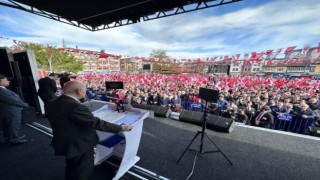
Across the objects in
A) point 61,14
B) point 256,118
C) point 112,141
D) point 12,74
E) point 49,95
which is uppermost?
point 61,14

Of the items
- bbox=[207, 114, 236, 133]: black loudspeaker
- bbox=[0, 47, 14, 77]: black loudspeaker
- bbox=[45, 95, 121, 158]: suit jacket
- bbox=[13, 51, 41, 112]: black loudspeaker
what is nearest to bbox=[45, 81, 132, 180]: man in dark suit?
bbox=[45, 95, 121, 158]: suit jacket

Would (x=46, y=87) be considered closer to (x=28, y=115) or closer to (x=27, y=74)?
(x=28, y=115)

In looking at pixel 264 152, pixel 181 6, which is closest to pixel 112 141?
pixel 264 152

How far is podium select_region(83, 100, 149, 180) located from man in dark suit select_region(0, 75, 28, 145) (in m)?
1.81

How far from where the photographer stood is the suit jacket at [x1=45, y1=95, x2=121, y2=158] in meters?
1.48

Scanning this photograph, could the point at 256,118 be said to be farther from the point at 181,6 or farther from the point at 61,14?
the point at 61,14

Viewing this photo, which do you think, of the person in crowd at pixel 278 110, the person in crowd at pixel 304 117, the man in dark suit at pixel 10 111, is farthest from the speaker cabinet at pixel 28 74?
the person in crowd at pixel 304 117

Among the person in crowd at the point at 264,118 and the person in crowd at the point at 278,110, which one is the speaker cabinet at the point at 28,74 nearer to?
the person in crowd at the point at 264,118

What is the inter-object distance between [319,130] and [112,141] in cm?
530

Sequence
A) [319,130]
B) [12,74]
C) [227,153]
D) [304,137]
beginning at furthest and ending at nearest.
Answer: [12,74] → [319,130] → [304,137] → [227,153]

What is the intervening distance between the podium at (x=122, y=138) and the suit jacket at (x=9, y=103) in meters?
1.76

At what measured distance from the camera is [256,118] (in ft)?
16.9

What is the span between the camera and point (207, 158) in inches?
111

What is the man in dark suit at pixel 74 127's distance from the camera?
4.86 ft
